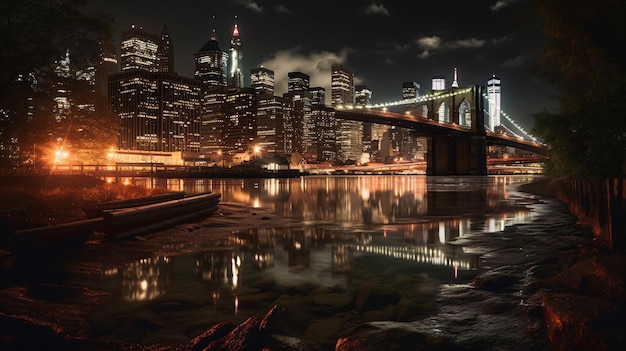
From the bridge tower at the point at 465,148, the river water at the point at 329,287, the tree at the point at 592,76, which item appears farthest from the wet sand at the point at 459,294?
the bridge tower at the point at 465,148

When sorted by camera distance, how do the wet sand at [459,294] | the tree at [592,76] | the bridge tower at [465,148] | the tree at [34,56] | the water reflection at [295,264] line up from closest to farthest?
the wet sand at [459,294] → the water reflection at [295,264] → the tree at [592,76] → the tree at [34,56] → the bridge tower at [465,148]

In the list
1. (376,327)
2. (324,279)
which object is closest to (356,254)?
(324,279)

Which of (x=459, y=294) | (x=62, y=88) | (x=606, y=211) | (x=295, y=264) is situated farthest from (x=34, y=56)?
(x=606, y=211)

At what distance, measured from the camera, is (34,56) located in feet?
57.6

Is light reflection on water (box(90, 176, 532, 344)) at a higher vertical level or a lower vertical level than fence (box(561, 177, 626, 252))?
lower

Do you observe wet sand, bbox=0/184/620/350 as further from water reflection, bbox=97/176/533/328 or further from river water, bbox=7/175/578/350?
water reflection, bbox=97/176/533/328

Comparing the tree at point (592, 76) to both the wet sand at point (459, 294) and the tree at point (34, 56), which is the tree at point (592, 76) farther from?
the tree at point (34, 56)

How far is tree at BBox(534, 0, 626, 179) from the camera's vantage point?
842cm

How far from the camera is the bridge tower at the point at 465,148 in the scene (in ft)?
340

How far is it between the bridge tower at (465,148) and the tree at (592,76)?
95032 millimetres

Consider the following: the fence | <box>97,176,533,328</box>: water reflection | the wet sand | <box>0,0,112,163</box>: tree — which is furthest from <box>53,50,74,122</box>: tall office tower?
the fence

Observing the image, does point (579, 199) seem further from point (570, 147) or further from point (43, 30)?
point (43, 30)

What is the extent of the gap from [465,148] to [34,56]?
102769mm

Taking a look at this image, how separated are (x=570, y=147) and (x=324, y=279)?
27.5 ft
